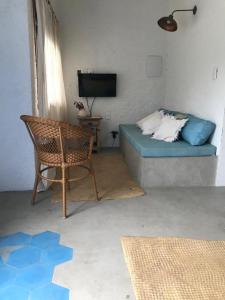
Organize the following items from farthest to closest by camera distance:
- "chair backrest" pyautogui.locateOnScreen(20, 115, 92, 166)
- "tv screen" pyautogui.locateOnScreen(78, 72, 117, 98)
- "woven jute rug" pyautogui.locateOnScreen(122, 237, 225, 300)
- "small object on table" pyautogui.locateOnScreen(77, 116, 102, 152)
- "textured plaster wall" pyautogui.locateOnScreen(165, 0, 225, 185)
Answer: "tv screen" pyautogui.locateOnScreen(78, 72, 117, 98)
"small object on table" pyautogui.locateOnScreen(77, 116, 102, 152)
"textured plaster wall" pyautogui.locateOnScreen(165, 0, 225, 185)
"chair backrest" pyautogui.locateOnScreen(20, 115, 92, 166)
"woven jute rug" pyautogui.locateOnScreen(122, 237, 225, 300)

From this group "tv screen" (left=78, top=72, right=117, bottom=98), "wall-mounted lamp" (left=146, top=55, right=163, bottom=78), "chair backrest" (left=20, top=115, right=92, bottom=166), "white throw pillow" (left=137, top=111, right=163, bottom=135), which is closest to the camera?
"chair backrest" (left=20, top=115, right=92, bottom=166)

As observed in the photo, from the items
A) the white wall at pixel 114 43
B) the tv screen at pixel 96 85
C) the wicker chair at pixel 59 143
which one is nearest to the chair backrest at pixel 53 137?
the wicker chair at pixel 59 143

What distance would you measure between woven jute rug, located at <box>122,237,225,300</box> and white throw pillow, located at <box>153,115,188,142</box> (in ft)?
5.10

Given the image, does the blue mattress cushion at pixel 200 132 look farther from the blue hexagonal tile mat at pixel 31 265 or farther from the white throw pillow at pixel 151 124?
the blue hexagonal tile mat at pixel 31 265

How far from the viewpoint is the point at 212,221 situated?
2.21 metres

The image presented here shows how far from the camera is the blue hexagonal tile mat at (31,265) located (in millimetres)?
1433

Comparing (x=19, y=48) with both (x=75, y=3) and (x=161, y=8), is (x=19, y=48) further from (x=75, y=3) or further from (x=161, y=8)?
(x=161, y=8)

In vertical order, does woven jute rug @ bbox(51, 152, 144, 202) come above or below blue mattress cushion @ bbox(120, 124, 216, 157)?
below

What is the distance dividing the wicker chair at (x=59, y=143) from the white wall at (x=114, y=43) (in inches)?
96.1

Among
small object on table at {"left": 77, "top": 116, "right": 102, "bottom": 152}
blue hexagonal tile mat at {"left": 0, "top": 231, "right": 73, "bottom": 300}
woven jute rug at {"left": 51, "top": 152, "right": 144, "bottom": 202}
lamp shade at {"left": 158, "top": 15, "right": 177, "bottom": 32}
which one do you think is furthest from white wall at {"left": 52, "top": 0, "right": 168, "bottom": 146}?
blue hexagonal tile mat at {"left": 0, "top": 231, "right": 73, "bottom": 300}

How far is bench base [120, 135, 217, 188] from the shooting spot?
2.88m

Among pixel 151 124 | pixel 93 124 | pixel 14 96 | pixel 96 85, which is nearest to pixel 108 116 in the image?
pixel 93 124

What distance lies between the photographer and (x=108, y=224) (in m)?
2.15

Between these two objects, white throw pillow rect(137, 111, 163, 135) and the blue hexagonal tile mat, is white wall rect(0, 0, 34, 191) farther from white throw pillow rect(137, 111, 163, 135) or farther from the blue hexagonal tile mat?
white throw pillow rect(137, 111, 163, 135)
